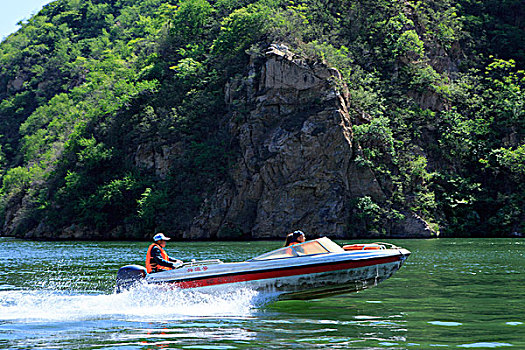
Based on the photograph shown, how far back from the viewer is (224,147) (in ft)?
227

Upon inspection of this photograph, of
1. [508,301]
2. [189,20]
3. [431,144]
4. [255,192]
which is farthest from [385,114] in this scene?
[508,301]

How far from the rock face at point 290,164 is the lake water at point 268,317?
1472 inches

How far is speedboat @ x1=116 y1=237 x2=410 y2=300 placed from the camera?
1744 centimetres

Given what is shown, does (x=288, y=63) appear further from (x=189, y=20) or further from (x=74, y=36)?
Result: (x=74, y=36)

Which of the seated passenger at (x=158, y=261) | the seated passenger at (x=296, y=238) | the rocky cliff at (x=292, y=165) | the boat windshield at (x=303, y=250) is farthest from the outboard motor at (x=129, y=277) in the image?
the rocky cliff at (x=292, y=165)

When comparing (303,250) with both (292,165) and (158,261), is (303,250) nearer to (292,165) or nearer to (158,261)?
(158,261)

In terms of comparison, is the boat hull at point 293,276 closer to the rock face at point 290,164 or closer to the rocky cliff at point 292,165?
the rock face at point 290,164

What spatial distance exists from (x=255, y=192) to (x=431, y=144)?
63.0ft

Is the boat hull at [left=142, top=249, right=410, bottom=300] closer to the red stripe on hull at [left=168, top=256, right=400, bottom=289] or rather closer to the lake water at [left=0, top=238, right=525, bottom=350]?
the red stripe on hull at [left=168, top=256, right=400, bottom=289]

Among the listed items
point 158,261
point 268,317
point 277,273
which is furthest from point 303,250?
point 158,261

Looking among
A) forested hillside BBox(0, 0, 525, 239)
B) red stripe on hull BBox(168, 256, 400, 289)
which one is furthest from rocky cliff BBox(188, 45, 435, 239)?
red stripe on hull BBox(168, 256, 400, 289)

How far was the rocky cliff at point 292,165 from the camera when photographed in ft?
201

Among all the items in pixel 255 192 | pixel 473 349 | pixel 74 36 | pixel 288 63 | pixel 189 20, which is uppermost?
pixel 74 36

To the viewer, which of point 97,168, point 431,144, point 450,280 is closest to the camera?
point 450,280
